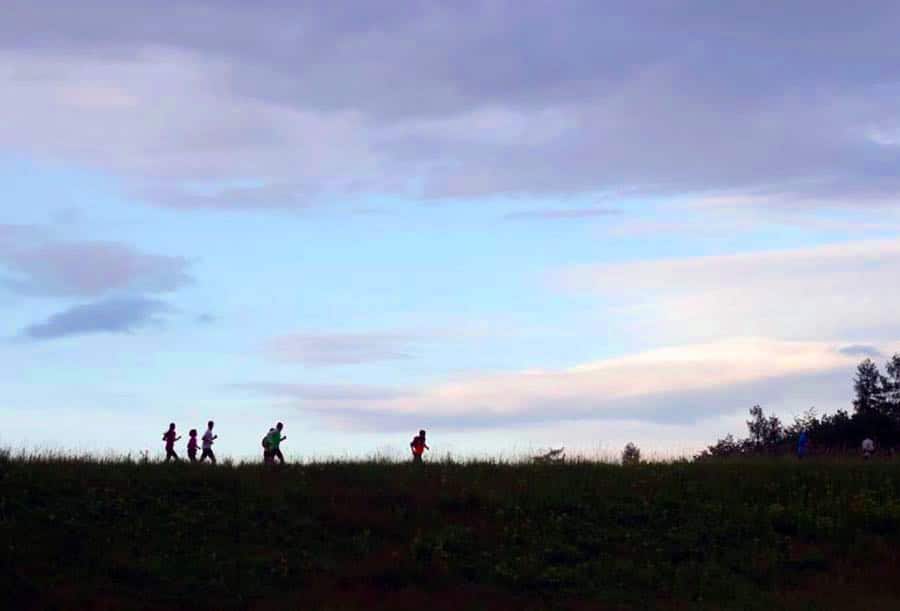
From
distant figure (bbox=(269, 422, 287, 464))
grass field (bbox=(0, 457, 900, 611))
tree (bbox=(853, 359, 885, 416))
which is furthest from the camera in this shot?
tree (bbox=(853, 359, 885, 416))

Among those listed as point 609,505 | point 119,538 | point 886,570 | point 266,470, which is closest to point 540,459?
point 609,505

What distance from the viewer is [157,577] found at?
30125mm

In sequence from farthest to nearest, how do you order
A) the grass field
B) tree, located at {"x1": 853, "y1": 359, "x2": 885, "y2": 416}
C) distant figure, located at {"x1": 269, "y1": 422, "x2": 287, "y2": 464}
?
tree, located at {"x1": 853, "y1": 359, "x2": 885, "y2": 416}, distant figure, located at {"x1": 269, "y1": 422, "x2": 287, "y2": 464}, the grass field

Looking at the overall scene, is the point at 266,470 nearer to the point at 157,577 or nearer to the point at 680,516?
the point at 157,577

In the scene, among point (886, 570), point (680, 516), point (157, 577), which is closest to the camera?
point (157, 577)

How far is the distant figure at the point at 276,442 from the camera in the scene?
38.1 m

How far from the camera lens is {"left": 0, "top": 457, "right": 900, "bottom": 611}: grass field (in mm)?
30203

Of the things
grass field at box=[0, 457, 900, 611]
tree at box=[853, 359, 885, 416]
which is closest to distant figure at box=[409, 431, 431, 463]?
grass field at box=[0, 457, 900, 611]

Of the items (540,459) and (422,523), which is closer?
(422,523)

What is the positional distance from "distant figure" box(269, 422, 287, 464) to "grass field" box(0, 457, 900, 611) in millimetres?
1141

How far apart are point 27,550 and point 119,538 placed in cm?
217

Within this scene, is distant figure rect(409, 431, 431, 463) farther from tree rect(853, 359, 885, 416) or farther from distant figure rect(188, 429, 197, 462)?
tree rect(853, 359, 885, 416)

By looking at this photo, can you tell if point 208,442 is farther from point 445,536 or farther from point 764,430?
point 764,430

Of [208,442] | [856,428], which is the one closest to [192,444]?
[208,442]
